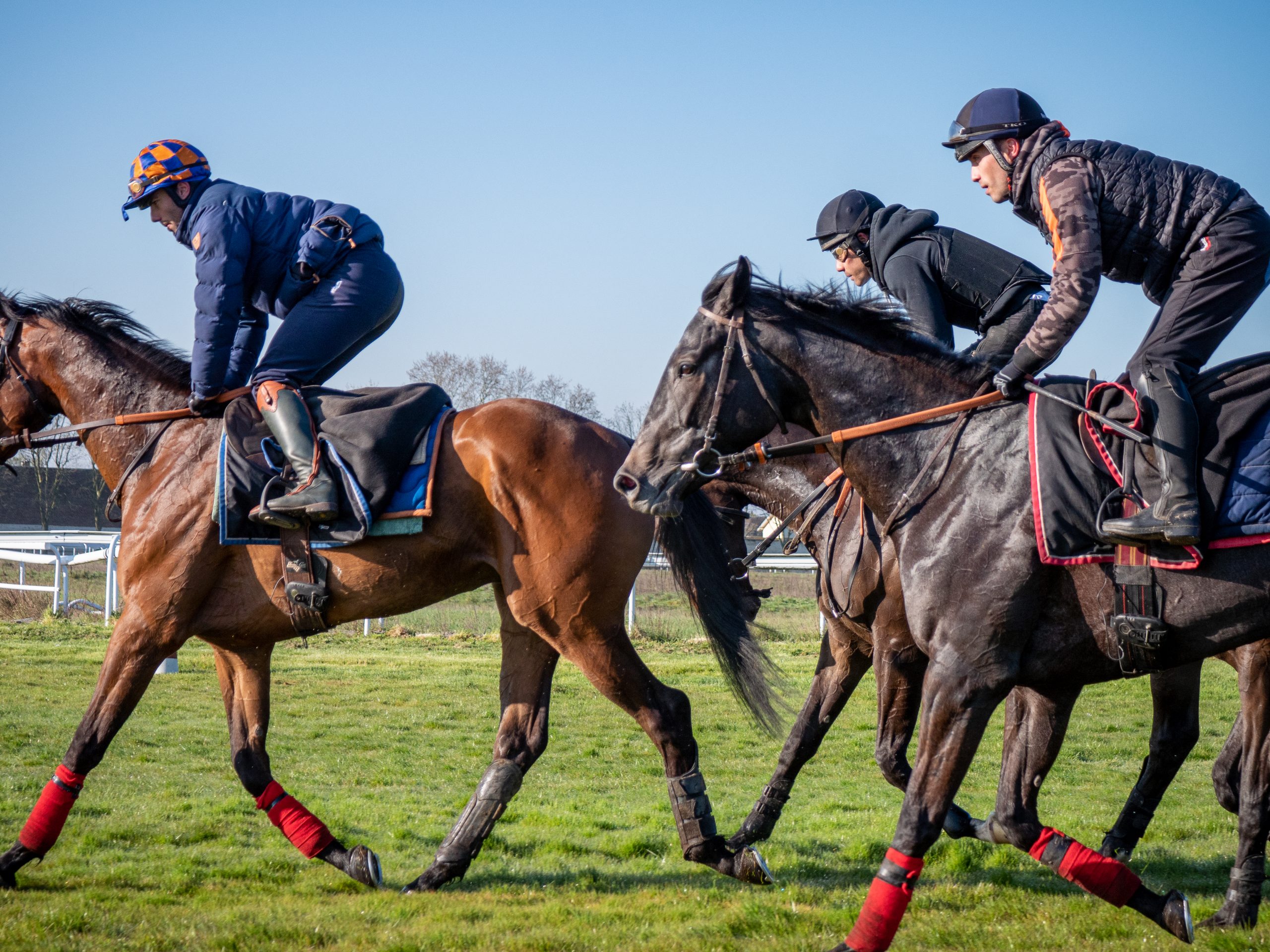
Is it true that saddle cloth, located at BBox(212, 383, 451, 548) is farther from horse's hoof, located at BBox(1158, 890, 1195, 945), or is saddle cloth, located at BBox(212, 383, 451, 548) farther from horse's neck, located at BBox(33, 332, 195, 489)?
horse's hoof, located at BBox(1158, 890, 1195, 945)

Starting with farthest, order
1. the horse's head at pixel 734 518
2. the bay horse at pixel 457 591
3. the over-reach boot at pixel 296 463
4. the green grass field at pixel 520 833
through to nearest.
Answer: the horse's head at pixel 734 518 < the bay horse at pixel 457 591 < the over-reach boot at pixel 296 463 < the green grass field at pixel 520 833

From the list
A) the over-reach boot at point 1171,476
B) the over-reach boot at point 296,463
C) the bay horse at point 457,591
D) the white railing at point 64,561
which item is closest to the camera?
the over-reach boot at point 1171,476

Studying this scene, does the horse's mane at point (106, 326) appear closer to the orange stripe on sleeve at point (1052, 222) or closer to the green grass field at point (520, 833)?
the green grass field at point (520, 833)

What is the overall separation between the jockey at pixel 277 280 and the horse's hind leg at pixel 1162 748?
414 centimetres

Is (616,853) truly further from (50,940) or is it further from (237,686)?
(50,940)

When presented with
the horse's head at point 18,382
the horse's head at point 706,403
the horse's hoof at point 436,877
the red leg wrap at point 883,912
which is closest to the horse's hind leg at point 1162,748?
the red leg wrap at point 883,912

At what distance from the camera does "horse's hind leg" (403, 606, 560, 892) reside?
5320mm

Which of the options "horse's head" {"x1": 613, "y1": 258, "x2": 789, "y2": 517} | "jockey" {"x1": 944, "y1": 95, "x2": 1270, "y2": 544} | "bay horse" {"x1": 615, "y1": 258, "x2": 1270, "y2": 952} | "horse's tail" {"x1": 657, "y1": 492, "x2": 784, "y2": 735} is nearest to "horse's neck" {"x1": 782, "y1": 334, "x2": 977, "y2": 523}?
"bay horse" {"x1": 615, "y1": 258, "x2": 1270, "y2": 952}

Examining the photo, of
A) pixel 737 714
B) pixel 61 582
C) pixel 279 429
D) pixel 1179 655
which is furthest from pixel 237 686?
pixel 61 582

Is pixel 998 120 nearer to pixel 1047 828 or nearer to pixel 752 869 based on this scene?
pixel 1047 828

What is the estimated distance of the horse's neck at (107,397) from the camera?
566 cm

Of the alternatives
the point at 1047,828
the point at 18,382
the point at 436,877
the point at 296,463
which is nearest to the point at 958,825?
the point at 1047,828

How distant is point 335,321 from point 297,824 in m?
2.38

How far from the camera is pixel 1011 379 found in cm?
384
